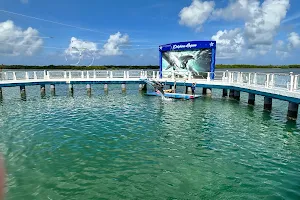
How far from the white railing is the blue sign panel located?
65 centimetres

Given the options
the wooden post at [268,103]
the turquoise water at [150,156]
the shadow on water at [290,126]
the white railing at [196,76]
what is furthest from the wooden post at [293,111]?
the wooden post at [268,103]

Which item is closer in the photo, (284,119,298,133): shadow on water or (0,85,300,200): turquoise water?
(0,85,300,200): turquoise water

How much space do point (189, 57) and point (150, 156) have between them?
23.4 metres

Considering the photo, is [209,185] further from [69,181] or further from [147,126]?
[147,126]

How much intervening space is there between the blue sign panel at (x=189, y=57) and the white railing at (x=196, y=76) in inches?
25.5

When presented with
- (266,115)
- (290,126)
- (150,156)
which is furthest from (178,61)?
(150,156)

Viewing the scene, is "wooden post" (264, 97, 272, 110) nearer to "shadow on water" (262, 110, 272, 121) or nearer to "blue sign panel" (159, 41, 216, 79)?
"shadow on water" (262, 110, 272, 121)

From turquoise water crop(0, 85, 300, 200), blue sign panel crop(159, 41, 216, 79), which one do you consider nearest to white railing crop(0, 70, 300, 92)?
blue sign panel crop(159, 41, 216, 79)

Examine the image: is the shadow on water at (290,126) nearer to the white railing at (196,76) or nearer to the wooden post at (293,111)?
the wooden post at (293,111)

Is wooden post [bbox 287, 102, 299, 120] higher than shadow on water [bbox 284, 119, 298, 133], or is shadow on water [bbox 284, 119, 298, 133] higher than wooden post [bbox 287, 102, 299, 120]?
wooden post [bbox 287, 102, 299, 120]

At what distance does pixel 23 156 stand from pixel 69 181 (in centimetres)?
348

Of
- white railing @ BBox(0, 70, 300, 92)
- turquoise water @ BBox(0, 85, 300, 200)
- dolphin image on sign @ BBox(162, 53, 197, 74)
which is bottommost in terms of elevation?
turquoise water @ BBox(0, 85, 300, 200)

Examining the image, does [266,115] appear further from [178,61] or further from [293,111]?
[178,61]

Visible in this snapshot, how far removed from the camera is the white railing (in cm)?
1832
